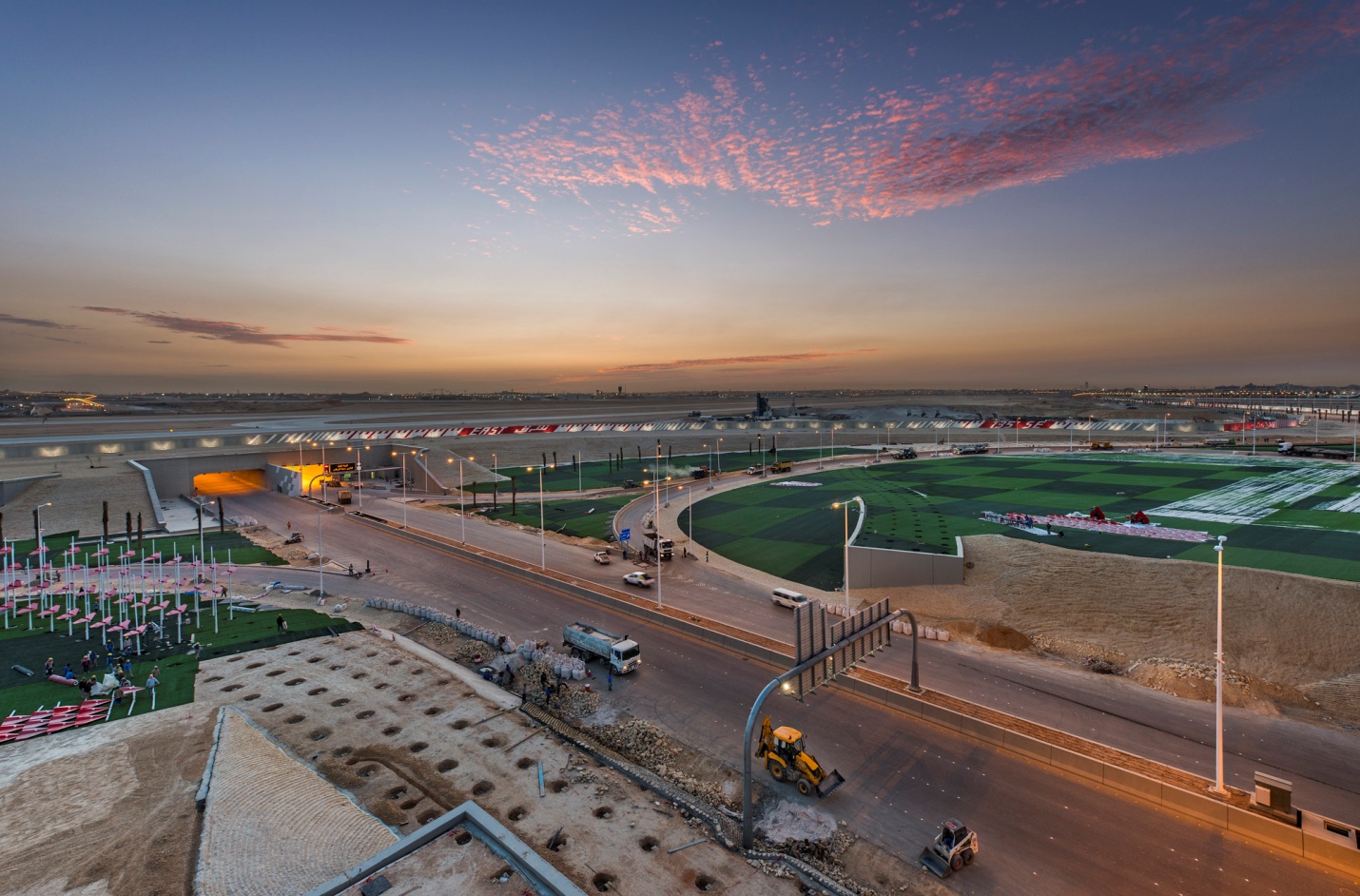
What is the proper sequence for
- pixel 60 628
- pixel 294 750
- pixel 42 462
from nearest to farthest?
1. pixel 294 750
2. pixel 60 628
3. pixel 42 462

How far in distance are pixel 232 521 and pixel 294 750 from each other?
5565 cm

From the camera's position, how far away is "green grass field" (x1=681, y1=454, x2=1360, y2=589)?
40438 millimetres

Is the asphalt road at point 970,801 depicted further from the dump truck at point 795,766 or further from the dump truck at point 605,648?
the dump truck at point 605,648

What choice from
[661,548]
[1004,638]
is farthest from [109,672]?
[1004,638]

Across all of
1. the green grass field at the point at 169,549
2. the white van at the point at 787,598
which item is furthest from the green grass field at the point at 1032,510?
the green grass field at the point at 169,549

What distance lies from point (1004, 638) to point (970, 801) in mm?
15424

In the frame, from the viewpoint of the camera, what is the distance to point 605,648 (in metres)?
29.7

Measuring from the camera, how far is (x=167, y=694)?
2786 centimetres

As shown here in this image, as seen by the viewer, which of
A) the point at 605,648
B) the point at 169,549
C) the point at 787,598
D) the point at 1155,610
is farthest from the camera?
the point at 169,549

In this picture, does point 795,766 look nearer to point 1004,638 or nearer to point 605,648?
point 605,648

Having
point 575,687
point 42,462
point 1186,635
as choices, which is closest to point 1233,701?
point 1186,635

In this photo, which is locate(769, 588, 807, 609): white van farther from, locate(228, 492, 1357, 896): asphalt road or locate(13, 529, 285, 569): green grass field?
locate(13, 529, 285, 569): green grass field

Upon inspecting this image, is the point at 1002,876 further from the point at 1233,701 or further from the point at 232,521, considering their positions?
the point at 232,521

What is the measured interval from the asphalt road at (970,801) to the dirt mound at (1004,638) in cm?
1100
